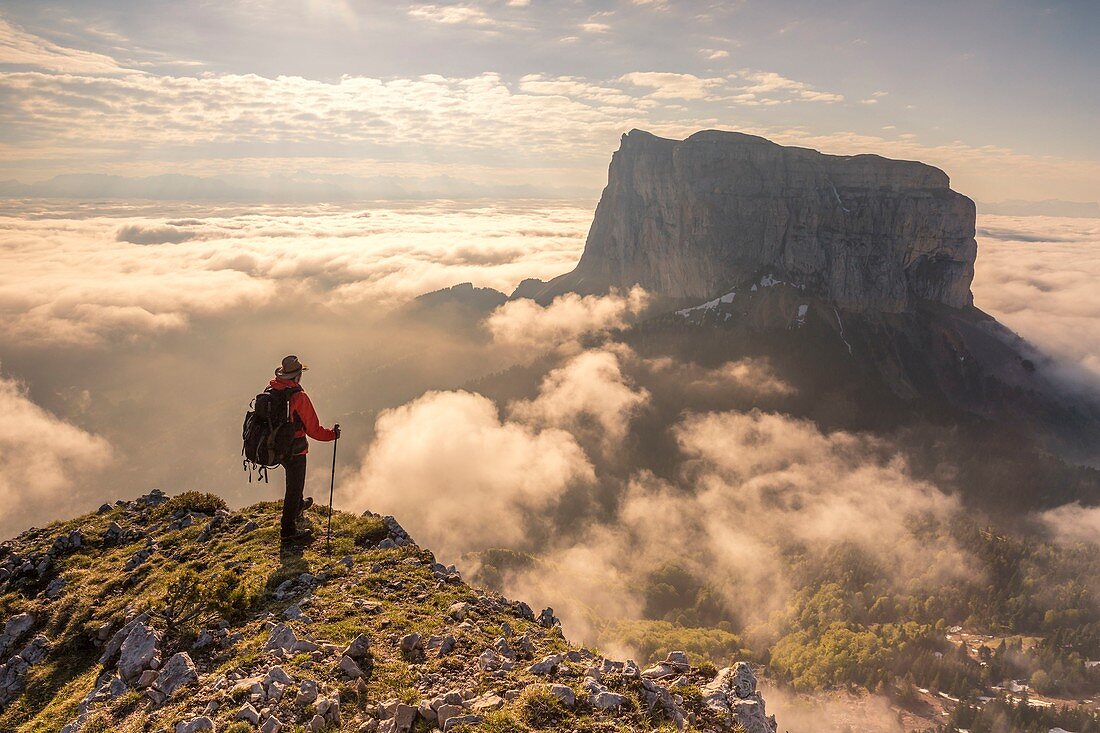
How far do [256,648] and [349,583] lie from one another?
13.1ft

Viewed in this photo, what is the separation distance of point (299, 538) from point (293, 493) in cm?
170

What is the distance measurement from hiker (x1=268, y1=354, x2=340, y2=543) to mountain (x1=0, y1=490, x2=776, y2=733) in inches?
36.9

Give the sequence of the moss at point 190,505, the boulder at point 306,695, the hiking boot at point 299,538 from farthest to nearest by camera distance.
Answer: the moss at point 190,505, the hiking boot at point 299,538, the boulder at point 306,695

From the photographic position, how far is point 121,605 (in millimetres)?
15711

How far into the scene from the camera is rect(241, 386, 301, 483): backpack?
17.6 m

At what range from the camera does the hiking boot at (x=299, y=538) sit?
62.6 ft

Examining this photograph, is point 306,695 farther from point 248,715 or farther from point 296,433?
point 296,433

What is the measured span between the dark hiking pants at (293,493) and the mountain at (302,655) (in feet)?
2.85

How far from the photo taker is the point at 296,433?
18.2 meters

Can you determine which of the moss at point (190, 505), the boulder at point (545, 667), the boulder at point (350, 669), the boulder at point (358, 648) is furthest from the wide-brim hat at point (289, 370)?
the boulder at point (545, 667)

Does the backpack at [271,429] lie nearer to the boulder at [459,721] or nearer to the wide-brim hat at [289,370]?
the wide-brim hat at [289,370]

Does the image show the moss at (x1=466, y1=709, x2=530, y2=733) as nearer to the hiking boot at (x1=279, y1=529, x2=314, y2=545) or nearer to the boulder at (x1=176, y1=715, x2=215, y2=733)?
the boulder at (x1=176, y1=715, x2=215, y2=733)

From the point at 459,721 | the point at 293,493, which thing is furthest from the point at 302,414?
the point at 459,721

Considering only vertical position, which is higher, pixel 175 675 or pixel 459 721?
pixel 459 721
